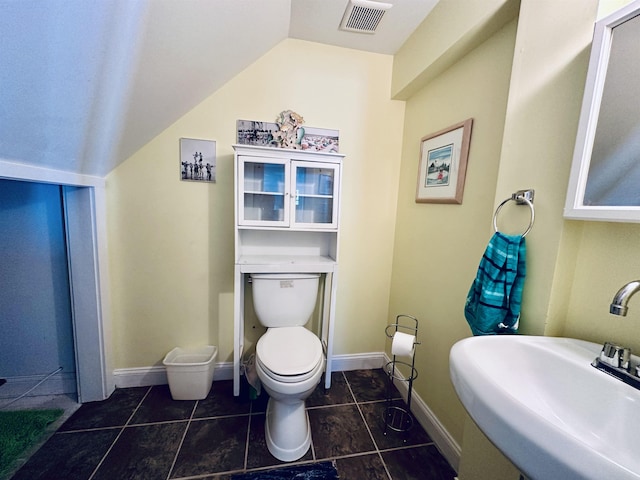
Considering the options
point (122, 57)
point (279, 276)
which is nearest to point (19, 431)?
point (279, 276)

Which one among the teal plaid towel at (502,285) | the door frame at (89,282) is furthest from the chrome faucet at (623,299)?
the door frame at (89,282)

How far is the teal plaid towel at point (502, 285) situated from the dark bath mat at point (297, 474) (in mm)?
997

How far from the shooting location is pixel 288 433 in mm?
1290

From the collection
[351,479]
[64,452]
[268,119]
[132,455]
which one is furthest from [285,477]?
[268,119]

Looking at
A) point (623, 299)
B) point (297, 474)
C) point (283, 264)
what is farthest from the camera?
point (283, 264)

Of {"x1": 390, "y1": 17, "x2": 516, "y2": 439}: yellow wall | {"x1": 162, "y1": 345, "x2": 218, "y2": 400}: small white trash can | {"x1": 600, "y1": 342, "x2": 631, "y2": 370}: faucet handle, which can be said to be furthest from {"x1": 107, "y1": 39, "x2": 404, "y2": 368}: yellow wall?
{"x1": 600, "y1": 342, "x2": 631, "y2": 370}: faucet handle

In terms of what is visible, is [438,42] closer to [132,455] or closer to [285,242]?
[285,242]

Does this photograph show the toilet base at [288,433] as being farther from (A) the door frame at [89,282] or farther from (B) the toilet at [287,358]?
(A) the door frame at [89,282]

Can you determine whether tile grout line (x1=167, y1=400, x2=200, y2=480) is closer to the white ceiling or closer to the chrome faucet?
the white ceiling

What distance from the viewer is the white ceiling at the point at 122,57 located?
71 centimetres

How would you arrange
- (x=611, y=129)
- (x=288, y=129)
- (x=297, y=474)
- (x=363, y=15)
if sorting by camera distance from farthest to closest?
(x=288, y=129) → (x=363, y=15) → (x=297, y=474) → (x=611, y=129)

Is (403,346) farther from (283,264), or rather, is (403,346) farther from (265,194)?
(265,194)

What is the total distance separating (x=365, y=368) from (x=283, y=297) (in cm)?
99

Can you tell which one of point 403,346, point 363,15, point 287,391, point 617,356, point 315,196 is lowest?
point 287,391
